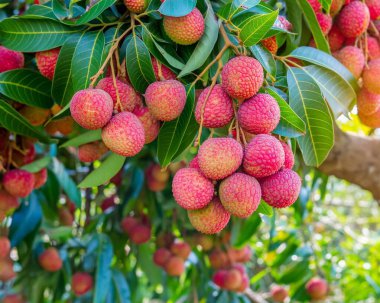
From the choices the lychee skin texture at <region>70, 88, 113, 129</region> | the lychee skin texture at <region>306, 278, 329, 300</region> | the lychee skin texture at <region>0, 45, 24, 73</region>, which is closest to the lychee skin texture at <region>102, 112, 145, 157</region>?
the lychee skin texture at <region>70, 88, 113, 129</region>

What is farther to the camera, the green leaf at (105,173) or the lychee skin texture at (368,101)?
the lychee skin texture at (368,101)

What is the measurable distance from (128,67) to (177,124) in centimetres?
12

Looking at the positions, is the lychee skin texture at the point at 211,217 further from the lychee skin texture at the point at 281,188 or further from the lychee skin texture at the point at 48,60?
the lychee skin texture at the point at 48,60

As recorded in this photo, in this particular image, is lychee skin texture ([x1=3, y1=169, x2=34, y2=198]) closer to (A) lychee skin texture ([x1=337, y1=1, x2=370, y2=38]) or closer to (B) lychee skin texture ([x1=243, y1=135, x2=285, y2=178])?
(B) lychee skin texture ([x1=243, y1=135, x2=285, y2=178])

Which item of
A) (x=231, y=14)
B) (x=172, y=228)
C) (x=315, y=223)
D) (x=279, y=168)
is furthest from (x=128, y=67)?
(x=315, y=223)

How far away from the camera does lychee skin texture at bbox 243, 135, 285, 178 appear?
0.74m

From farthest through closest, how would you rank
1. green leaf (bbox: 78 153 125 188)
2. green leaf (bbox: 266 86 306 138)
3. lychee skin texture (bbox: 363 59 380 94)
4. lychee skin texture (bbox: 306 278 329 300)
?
lychee skin texture (bbox: 306 278 329 300) → lychee skin texture (bbox: 363 59 380 94) → green leaf (bbox: 78 153 125 188) → green leaf (bbox: 266 86 306 138)

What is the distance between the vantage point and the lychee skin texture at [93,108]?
0.79 metres

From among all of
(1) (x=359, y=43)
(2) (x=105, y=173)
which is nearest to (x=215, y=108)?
(2) (x=105, y=173)

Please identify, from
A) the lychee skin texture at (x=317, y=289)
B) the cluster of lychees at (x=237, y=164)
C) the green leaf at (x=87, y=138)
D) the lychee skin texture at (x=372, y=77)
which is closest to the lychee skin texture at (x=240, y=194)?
the cluster of lychees at (x=237, y=164)

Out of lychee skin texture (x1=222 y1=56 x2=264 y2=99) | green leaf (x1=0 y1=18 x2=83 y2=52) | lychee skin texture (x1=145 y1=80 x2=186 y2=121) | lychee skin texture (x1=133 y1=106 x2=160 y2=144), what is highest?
lychee skin texture (x1=222 y1=56 x2=264 y2=99)

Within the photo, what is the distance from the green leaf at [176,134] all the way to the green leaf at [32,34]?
23 centimetres

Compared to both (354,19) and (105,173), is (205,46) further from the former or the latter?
(354,19)

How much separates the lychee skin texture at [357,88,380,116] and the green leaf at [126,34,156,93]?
0.48m
